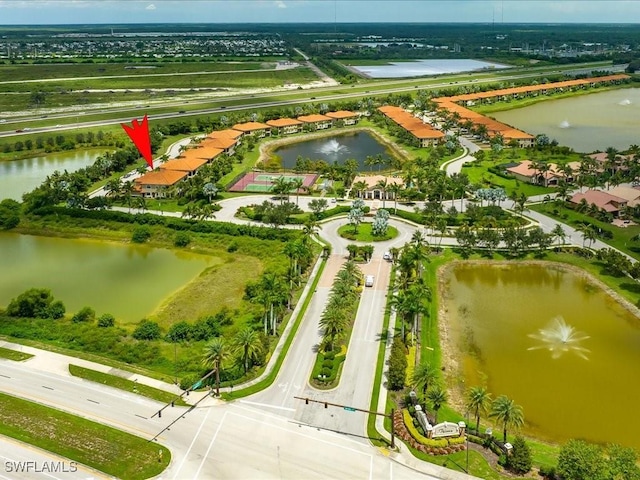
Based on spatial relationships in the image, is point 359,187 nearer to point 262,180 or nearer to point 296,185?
point 296,185

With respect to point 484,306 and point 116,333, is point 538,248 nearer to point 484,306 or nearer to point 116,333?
point 484,306

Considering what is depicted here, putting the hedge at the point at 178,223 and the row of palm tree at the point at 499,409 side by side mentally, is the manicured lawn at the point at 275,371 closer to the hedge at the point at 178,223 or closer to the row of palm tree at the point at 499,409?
the row of palm tree at the point at 499,409

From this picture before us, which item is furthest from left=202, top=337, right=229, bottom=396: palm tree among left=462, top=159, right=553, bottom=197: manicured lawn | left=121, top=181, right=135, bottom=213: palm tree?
left=462, top=159, right=553, bottom=197: manicured lawn

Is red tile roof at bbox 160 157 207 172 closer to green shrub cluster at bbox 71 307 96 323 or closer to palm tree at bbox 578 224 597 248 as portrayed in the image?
green shrub cluster at bbox 71 307 96 323

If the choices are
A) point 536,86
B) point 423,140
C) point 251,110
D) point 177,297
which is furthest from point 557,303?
point 536,86

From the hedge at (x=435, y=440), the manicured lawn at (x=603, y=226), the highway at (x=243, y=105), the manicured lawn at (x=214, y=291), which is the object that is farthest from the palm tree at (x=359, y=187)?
the highway at (x=243, y=105)

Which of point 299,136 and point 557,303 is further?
point 299,136
